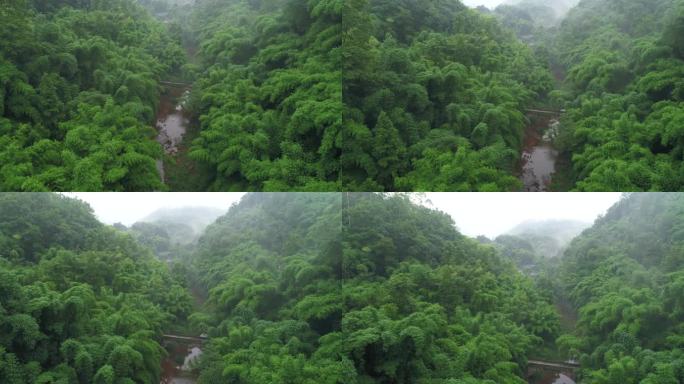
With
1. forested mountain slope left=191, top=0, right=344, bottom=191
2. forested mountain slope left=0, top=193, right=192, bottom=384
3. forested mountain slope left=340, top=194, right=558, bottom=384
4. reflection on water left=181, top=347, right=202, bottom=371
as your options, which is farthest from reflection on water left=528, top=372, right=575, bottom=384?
forested mountain slope left=0, top=193, right=192, bottom=384

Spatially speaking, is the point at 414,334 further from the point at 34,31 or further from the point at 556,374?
the point at 34,31

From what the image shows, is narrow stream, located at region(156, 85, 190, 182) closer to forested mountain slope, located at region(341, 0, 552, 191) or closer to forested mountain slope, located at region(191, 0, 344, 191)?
forested mountain slope, located at region(191, 0, 344, 191)

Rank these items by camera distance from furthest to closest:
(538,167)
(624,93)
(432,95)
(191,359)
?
(191,359) → (432,95) → (624,93) → (538,167)

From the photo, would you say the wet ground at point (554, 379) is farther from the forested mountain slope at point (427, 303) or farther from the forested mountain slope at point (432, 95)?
the forested mountain slope at point (432, 95)

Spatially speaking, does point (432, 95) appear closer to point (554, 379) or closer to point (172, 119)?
point (172, 119)

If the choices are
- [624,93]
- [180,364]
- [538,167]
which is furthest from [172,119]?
[624,93]

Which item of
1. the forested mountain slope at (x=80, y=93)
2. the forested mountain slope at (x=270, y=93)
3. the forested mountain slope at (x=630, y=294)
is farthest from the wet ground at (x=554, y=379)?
the forested mountain slope at (x=80, y=93)

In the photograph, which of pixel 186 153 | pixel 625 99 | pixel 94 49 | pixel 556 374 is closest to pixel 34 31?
pixel 94 49
